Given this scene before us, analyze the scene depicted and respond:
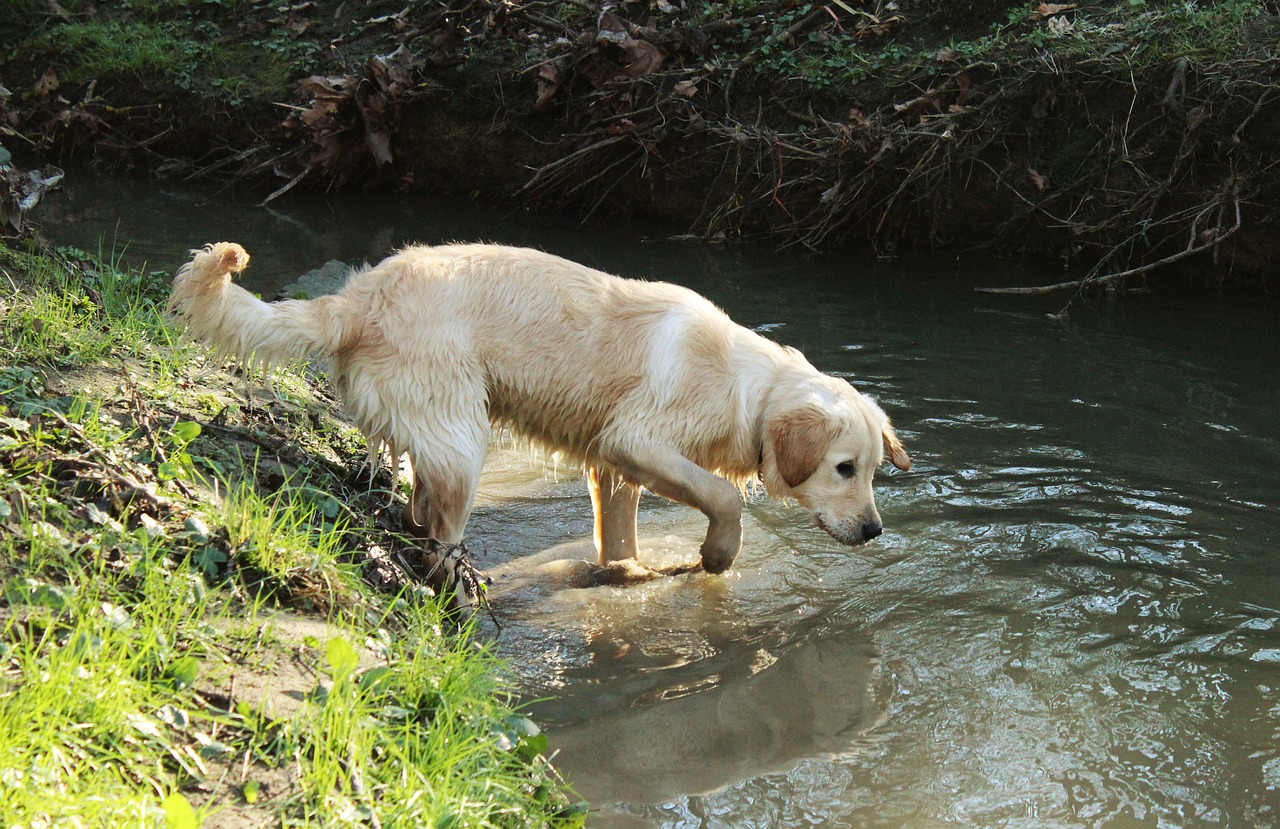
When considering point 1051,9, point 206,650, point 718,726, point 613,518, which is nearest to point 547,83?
point 1051,9

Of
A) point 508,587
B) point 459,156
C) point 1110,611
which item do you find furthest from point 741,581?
point 459,156

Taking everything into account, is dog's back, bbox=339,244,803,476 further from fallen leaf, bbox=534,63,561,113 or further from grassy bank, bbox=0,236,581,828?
fallen leaf, bbox=534,63,561,113

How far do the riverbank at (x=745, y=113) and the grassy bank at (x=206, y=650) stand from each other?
6.43 metres

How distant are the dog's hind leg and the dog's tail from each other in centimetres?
146

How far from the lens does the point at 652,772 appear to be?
3480mm

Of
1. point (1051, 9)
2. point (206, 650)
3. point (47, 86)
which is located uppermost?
point (1051, 9)

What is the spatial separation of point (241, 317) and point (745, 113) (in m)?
7.40

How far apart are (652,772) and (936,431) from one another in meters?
3.68

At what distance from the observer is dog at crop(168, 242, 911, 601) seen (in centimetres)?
441

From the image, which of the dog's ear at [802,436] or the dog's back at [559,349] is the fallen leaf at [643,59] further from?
the dog's ear at [802,436]

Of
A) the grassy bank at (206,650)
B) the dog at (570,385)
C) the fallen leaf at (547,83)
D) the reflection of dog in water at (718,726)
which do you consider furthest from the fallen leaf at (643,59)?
the reflection of dog in water at (718,726)

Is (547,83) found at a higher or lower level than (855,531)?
higher

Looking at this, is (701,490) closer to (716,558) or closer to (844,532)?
(716,558)

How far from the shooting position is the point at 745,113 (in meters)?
10.7
